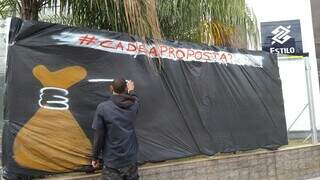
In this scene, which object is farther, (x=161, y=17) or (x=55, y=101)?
(x=161, y=17)

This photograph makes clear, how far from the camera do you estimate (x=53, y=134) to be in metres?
6.09

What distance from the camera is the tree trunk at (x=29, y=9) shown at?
6703 millimetres


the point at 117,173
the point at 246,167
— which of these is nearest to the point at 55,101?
the point at 117,173

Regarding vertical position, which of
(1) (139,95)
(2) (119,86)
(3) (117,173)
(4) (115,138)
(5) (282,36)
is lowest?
(3) (117,173)

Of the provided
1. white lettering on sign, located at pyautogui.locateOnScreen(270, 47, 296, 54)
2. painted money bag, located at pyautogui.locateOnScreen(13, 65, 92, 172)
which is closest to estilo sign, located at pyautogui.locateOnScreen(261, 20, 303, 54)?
white lettering on sign, located at pyautogui.locateOnScreen(270, 47, 296, 54)

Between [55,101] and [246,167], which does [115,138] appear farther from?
[246,167]

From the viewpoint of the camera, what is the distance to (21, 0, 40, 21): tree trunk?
22.0 feet

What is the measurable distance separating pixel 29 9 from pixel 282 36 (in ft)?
36.7

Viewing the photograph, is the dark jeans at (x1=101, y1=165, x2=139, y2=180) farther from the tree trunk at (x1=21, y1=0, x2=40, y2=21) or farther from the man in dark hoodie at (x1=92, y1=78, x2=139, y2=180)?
the tree trunk at (x1=21, y1=0, x2=40, y2=21)

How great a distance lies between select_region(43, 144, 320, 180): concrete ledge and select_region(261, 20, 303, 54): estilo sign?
21.2 feet

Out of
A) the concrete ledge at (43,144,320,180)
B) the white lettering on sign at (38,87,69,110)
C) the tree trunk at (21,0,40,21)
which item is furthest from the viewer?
the concrete ledge at (43,144,320,180)

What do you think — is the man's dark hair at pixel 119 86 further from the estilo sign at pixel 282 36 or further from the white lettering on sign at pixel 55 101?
the estilo sign at pixel 282 36

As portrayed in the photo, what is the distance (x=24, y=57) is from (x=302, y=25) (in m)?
12.1

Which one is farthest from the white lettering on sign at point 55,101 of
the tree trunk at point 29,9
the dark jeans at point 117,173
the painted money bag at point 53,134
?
the tree trunk at point 29,9
